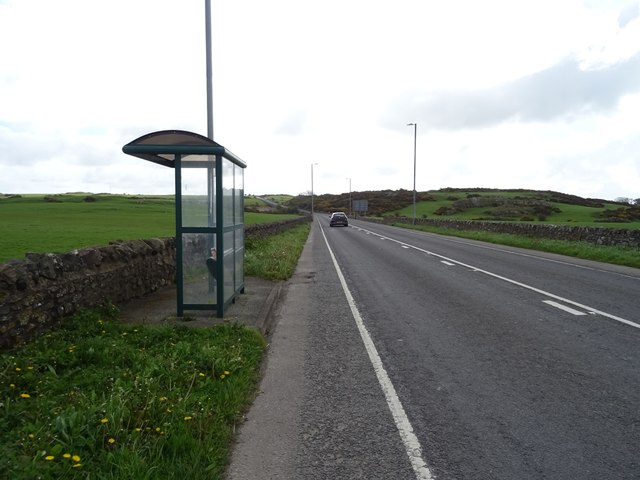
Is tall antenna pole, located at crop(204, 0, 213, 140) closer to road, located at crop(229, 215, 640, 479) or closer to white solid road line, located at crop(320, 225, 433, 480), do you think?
road, located at crop(229, 215, 640, 479)

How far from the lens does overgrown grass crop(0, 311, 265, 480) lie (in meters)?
3.35

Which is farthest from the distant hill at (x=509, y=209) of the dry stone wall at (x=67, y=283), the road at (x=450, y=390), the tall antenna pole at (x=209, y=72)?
the dry stone wall at (x=67, y=283)

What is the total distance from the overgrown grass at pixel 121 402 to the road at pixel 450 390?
0.31 meters

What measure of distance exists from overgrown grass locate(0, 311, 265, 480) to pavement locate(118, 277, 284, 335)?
1.09 meters

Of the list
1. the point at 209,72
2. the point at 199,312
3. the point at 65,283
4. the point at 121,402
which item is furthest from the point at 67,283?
the point at 209,72

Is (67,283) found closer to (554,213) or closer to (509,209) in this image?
(554,213)

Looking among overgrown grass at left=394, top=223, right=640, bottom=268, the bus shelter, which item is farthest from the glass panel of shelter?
overgrown grass at left=394, top=223, right=640, bottom=268

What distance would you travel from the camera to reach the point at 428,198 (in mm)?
120250

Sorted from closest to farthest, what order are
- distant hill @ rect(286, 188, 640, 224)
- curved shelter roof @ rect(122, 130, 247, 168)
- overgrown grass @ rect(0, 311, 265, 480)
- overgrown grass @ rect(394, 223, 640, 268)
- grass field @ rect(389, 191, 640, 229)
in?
overgrown grass @ rect(0, 311, 265, 480), curved shelter roof @ rect(122, 130, 247, 168), overgrown grass @ rect(394, 223, 640, 268), grass field @ rect(389, 191, 640, 229), distant hill @ rect(286, 188, 640, 224)

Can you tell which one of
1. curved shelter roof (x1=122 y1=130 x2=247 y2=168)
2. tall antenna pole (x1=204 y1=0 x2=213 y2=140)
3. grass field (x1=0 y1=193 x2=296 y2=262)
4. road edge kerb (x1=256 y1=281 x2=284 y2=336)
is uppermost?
tall antenna pole (x1=204 y1=0 x2=213 y2=140)

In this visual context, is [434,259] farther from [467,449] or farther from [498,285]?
[467,449]

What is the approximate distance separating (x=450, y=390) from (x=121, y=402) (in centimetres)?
309

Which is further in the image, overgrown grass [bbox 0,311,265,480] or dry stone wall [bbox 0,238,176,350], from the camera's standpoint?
dry stone wall [bbox 0,238,176,350]

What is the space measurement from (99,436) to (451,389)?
325cm
